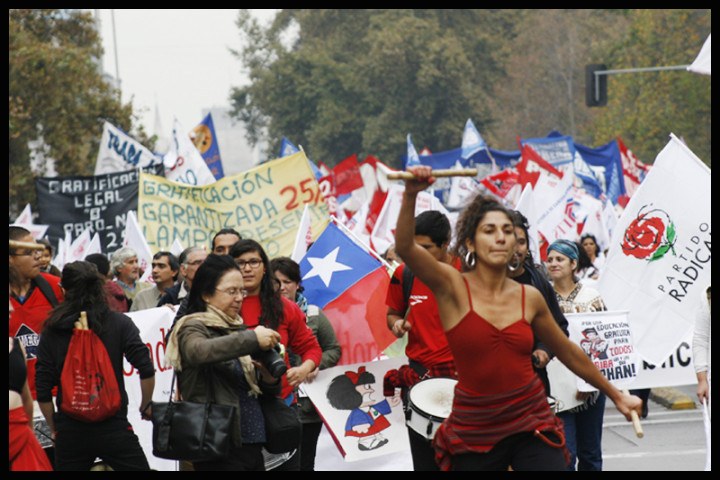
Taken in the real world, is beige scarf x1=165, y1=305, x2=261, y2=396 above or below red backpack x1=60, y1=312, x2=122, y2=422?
above

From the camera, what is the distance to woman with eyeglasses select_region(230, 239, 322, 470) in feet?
18.6

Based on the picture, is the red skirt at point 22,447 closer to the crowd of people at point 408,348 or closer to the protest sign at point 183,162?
the crowd of people at point 408,348

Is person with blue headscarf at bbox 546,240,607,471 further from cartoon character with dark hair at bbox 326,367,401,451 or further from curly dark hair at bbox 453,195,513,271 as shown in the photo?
curly dark hair at bbox 453,195,513,271

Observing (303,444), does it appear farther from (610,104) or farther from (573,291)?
(610,104)

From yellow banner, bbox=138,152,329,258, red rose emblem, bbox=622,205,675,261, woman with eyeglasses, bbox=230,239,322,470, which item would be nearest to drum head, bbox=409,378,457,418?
woman with eyeglasses, bbox=230,239,322,470

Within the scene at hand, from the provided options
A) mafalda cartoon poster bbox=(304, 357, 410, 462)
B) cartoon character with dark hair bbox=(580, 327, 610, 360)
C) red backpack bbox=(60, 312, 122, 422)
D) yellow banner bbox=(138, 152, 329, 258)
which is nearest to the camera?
red backpack bbox=(60, 312, 122, 422)

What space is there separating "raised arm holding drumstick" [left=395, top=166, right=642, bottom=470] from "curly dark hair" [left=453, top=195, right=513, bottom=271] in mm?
22

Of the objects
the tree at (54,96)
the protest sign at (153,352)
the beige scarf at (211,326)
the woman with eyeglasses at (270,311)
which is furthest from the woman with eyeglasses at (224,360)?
the tree at (54,96)

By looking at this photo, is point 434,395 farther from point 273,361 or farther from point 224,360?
point 224,360

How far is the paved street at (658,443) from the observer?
8.34 meters

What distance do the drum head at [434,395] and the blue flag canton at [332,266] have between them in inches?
86.0

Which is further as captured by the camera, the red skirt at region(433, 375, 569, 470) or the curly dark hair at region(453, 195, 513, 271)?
the curly dark hair at region(453, 195, 513, 271)

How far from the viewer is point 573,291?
7293mm

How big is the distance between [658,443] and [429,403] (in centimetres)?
461
